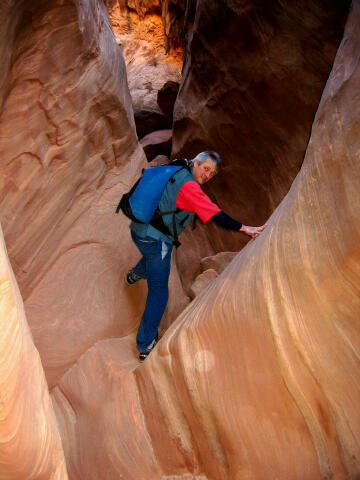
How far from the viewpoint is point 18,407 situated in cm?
130

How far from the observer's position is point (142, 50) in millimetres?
10359

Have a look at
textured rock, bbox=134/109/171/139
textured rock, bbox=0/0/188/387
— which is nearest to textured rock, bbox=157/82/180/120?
textured rock, bbox=134/109/171/139

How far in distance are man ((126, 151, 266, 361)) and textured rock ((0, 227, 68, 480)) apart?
5.17ft

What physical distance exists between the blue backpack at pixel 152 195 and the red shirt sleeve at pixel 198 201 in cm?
18

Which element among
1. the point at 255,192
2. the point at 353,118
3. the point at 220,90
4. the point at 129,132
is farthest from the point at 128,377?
the point at 220,90

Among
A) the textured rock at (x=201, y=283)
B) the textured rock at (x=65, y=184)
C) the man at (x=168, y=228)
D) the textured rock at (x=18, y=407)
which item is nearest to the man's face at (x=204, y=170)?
the man at (x=168, y=228)

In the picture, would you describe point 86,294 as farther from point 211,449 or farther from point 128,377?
point 211,449

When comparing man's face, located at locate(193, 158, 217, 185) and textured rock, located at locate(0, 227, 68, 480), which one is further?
man's face, located at locate(193, 158, 217, 185)

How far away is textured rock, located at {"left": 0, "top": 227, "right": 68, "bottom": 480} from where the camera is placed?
125 cm

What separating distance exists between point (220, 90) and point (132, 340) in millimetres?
3662

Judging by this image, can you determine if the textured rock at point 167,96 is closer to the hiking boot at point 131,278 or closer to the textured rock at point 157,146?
the textured rock at point 157,146

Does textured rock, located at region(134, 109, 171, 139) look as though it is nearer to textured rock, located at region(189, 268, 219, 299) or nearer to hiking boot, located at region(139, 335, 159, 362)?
textured rock, located at region(189, 268, 219, 299)

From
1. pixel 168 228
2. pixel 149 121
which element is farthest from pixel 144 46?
pixel 168 228

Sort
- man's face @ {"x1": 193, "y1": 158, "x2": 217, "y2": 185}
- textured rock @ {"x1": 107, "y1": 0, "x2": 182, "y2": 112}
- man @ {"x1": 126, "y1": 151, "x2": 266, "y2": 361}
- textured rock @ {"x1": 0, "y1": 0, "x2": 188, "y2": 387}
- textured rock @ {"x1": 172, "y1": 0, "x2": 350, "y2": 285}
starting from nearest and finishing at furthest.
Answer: man @ {"x1": 126, "y1": 151, "x2": 266, "y2": 361}
man's face @ {"x1": 193, "y1": 158, "x2": 217, "y2": 185}
textured rock @ {"x1": 0, "y1": 0, "x2": 188, "y2": 387}
textured rock @ {"x1": 172, "y1": 0, "x2": 350, "y2": 285}
textured rock @ {"x1": 107, "y1": 0, "x2": 182, "y2": 112}
